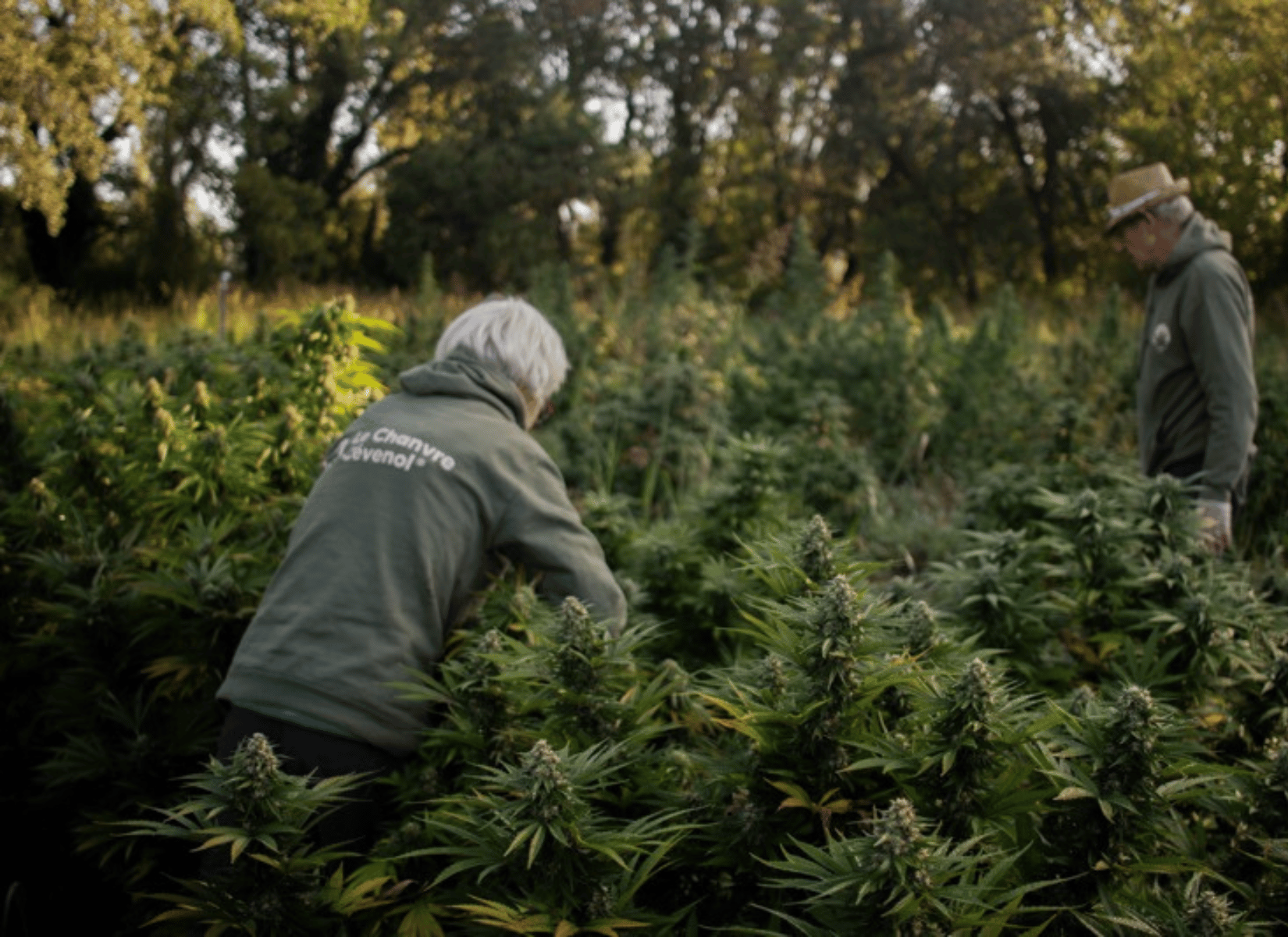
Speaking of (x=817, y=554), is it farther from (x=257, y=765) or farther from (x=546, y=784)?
(x=257, y=765)

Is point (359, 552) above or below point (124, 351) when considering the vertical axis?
below

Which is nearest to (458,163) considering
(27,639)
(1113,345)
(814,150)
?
(814,150)

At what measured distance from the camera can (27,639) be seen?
3.57 m

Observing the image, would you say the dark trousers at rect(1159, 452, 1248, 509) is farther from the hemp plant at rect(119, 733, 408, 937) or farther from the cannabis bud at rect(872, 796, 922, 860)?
the hemp plant at rect(119, 733, 408, 937)

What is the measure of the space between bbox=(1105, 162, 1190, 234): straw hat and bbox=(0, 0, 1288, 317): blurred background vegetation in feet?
39.9

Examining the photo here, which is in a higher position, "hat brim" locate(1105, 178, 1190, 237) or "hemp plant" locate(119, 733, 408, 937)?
"hat brim" locate(1105, 178, 1190, 237)

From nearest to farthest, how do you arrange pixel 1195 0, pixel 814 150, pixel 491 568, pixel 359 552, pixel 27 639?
1. pixel 359 552
2. pixel 491 568
3. pixel 27 639
4. pixel 1195 0
5. pixel 814 150

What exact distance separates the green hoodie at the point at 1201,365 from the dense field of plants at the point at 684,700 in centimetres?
36

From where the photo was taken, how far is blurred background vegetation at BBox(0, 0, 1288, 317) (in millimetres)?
17000

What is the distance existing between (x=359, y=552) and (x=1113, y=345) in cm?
689

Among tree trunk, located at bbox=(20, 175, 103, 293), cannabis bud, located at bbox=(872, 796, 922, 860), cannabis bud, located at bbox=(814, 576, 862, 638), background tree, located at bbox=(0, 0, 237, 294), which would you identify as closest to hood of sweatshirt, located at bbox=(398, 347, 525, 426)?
cannabis bud, located at bbox=(814, 576, 862, 638)

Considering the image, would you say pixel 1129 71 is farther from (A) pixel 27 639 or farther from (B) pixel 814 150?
(A) pixel 27 639

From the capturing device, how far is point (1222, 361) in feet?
12.9

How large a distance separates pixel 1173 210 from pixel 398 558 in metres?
3.41
